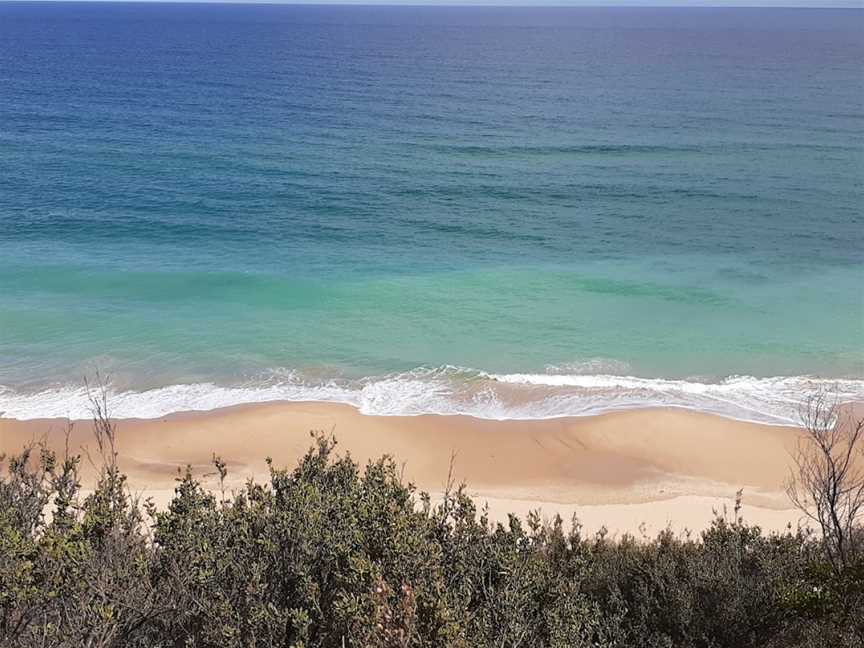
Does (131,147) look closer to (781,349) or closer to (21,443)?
(21,443)

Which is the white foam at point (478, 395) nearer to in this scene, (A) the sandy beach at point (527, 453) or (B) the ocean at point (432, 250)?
(B) the ocean at point (432, 250)

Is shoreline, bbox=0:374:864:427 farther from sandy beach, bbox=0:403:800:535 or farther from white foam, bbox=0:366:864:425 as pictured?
sandy beach, bbox=0:403:800:535

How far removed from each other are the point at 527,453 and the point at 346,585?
1121cm

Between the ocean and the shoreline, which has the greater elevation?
the ocean

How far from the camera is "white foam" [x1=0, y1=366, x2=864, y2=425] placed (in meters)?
19.0

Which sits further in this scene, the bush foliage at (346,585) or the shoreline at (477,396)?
the shoreline at (477,396)

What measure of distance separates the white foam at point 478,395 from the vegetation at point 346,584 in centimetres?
1016

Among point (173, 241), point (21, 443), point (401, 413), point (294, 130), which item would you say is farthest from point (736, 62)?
point (21, 443)

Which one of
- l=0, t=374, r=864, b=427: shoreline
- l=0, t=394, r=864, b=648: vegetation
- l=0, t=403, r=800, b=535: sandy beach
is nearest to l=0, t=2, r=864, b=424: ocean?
l=0, t=374, r=864, b=427: shoreline

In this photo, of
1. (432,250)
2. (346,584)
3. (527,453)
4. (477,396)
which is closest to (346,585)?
(346,584)

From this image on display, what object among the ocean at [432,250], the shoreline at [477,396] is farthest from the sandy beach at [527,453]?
the ocean at [432,250]

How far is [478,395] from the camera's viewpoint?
19.9 meters

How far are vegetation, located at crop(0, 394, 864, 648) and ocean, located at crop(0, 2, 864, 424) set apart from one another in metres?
10.7

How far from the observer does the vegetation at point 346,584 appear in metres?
6.21
